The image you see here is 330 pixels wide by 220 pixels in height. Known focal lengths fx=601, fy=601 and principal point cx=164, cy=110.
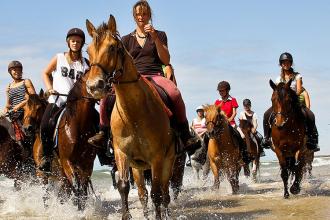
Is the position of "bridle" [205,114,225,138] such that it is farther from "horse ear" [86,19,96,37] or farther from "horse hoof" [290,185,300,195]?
"horse ear" [86,19,96,37]

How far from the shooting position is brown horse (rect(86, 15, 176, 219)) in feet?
23.5

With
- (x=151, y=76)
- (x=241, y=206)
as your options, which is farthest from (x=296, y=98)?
(x=151, y=76)

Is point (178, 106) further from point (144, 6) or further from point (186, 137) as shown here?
point (144, 6)

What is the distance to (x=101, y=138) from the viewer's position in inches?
340

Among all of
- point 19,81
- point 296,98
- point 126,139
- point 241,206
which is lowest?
point 241,206

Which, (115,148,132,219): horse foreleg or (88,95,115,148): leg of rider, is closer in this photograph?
(115,148,132,219): horse foreleg

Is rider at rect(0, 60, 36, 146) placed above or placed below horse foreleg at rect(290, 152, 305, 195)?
above

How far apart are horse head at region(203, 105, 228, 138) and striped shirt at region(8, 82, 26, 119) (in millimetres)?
4423

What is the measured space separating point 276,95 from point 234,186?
344 cm

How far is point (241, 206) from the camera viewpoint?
1102 centimetres

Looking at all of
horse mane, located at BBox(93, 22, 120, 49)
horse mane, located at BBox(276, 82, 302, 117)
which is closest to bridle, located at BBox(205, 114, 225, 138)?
horse mane, located at BBox(276, 82, 302, 117)

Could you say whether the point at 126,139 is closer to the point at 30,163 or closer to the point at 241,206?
the point at 241,206

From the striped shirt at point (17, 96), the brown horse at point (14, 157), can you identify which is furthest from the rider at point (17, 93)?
the brown horse at point (14, 157)

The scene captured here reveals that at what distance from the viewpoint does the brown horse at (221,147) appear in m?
14.7
